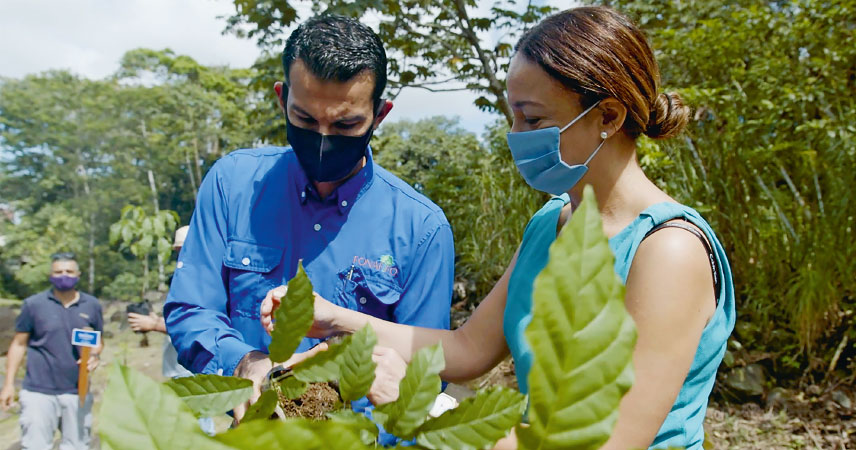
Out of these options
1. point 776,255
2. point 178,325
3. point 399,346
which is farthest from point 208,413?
point 776,255

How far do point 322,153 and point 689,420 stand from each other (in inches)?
48.7

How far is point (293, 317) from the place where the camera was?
1.49 ft

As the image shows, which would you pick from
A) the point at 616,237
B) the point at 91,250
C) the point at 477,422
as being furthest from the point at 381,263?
the point at 91,250

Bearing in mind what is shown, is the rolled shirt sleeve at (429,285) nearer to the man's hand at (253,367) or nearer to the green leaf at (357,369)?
the man's hand at (253,367)

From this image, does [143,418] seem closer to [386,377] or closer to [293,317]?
Result: [293,317]

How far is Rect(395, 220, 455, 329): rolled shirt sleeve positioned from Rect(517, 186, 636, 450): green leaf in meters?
1.48

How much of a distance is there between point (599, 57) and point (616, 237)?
1.35ft

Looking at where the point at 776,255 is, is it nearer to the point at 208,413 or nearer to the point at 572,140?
the point at 572,140

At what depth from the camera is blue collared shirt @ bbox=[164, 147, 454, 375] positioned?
68.7 inches

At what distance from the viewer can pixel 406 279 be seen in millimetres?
1811

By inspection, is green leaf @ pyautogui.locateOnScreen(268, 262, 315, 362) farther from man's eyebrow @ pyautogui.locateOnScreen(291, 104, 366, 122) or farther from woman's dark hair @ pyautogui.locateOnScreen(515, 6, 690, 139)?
man's eyebrow @ pyautogui.locateOnScreen(291, 104, 366, 122)

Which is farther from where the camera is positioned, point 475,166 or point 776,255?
point 475,166

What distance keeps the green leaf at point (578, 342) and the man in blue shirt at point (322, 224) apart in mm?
1479

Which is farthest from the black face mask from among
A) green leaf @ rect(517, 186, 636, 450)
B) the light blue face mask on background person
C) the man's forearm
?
the man's forearm
